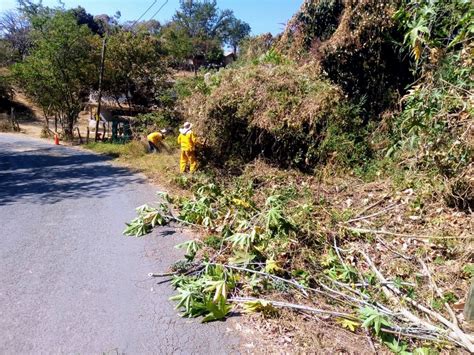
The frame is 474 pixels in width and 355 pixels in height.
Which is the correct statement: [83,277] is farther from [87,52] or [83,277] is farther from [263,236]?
[87,52]

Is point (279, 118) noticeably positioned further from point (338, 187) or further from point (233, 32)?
point (233, 32)

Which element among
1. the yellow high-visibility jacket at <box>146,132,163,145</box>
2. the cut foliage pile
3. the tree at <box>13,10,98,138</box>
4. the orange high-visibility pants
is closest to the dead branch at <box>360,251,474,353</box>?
the cut foliage pile

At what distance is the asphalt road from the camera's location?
2.96 metres

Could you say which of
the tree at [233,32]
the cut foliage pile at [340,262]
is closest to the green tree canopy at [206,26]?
the tree at [233,32]

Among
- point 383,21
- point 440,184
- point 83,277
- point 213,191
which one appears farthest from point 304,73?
point 83,277

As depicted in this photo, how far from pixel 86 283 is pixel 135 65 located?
764 inches

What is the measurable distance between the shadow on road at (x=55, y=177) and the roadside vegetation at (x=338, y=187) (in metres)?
1.19

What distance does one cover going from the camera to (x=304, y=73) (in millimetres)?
8352

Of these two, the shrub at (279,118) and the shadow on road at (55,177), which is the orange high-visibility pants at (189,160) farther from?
the shadow on road at (55,177)

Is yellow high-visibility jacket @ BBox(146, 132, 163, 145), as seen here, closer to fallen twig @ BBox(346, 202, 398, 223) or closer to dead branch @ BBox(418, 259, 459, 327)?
fallen twig @ BBox(346, 202, 398, 223)

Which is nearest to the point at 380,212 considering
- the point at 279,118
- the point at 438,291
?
the point at 438,291

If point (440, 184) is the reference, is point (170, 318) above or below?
below

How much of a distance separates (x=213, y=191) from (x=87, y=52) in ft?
51.5

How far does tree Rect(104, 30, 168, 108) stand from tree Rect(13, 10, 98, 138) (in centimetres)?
125
